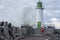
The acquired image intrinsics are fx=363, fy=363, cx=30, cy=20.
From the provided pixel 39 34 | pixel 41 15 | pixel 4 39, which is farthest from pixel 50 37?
pixel 41 15

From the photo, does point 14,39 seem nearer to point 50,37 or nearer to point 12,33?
point 12,33

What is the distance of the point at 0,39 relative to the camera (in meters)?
34.9

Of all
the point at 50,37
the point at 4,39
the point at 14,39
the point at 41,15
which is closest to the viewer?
the point at 4,39

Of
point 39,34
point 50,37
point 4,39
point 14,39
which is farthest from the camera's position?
point 39,34

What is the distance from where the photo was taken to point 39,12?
64.0 meters

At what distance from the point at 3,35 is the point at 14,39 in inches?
53.9

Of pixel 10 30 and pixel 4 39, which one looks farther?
pixel 10 30

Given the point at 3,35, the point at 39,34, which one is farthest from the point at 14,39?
the point at 39,34

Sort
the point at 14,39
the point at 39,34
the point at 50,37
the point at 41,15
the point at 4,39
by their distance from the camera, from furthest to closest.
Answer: the point at 41,15, the point at 39,34, the point at 50,37, the point at 14,39, the point at 4,39

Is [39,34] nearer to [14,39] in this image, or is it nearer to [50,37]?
[50,37]

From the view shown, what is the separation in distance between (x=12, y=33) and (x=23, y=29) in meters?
11.5

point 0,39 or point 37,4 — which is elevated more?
point 37,4

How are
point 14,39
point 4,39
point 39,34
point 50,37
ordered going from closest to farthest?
point 4,39 < point 14,39 < point 50,37 < point 39,34

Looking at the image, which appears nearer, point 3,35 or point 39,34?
point 3,35
